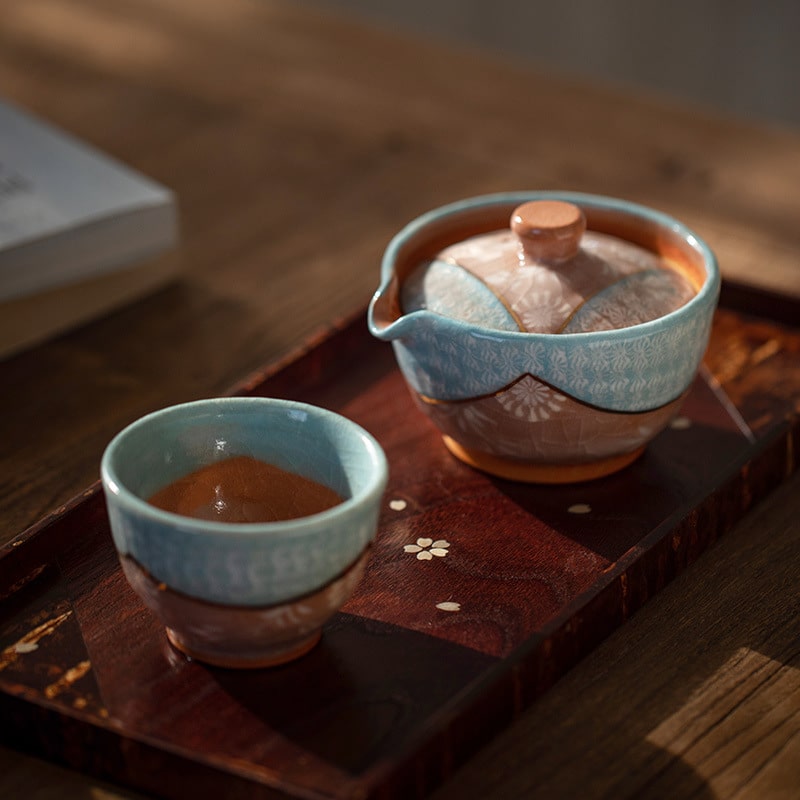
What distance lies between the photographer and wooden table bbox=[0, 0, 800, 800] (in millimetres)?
480

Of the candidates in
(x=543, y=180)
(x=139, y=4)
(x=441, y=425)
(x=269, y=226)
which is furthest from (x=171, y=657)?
(x=139, y=4)

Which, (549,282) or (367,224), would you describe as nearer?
(549,282)

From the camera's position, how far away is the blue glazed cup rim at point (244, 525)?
425mm

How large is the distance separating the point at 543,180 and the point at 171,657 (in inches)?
24.2

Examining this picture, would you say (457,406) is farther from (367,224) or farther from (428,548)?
(367,224)

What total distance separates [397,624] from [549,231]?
0.64 feet

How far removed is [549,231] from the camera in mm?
571

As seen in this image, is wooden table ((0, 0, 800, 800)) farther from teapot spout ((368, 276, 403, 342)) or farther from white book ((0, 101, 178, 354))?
→ teapot spout ((368, 276, 403, 342))

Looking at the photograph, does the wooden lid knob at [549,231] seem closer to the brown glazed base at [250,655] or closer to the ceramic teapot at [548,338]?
the ceramic teapot at [548,338]

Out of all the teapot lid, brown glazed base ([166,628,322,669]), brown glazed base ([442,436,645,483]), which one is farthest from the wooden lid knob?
brown glazed base ([166,628,322,669])

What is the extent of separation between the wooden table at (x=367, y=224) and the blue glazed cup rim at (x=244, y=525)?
11 centimetres

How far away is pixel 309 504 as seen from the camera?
501 millimetres

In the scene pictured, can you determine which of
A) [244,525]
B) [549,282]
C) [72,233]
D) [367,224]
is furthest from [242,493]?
[367,224]

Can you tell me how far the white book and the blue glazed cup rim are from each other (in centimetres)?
28
